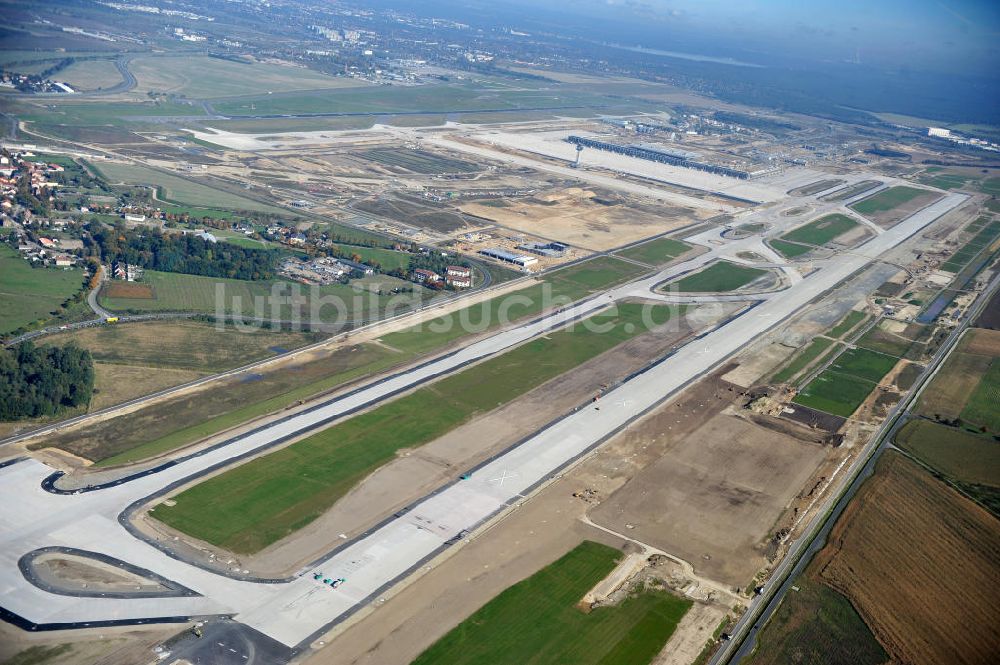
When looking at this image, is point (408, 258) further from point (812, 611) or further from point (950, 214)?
point (950, 214)

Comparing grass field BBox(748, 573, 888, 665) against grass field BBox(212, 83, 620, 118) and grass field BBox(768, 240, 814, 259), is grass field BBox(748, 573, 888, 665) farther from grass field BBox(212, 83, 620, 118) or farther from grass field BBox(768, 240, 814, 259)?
grass field BBox(212, 83, 620, 118)

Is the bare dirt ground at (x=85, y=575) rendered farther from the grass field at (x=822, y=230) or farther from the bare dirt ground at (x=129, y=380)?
the grass field at (x=822, y=230)

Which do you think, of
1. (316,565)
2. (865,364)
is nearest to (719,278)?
(865,364)

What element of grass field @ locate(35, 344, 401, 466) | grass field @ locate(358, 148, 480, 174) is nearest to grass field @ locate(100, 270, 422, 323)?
grass field @ locate(35, 344, 401, 466)

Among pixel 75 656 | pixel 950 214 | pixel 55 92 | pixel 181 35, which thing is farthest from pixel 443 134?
pixel 75 656

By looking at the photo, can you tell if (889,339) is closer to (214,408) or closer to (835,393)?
(835,393)
